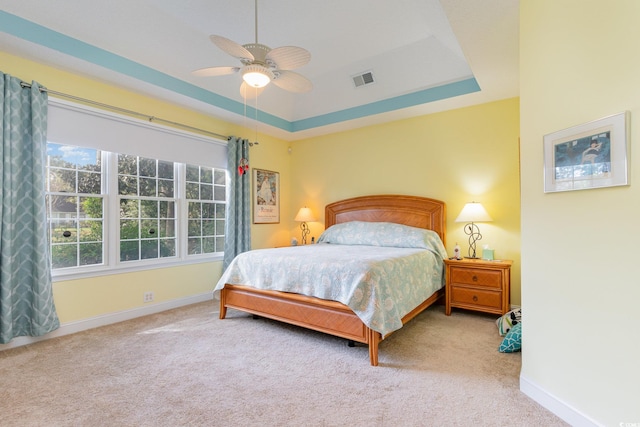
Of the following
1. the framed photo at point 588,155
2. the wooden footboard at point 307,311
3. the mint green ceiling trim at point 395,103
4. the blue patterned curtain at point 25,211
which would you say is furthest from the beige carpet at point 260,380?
the mint green ceiling trim at point 395,103

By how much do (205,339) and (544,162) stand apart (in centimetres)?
302

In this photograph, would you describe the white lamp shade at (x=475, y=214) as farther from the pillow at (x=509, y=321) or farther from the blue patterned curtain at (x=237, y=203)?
the blue patterned curtain at (x=237, y=203)

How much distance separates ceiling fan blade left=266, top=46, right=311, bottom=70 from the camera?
2.13 metres

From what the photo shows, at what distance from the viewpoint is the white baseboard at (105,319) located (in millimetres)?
2678

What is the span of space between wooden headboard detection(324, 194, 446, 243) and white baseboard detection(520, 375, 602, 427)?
2289mm

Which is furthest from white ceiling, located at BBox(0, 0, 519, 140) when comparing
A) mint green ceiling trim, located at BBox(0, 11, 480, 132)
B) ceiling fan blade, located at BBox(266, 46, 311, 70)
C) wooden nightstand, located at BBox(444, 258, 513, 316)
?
wooden nightstand, located at BBox(444, 258, 513, 316)

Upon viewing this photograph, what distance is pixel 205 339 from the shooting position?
2785mm

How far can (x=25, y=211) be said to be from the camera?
267 centimetres

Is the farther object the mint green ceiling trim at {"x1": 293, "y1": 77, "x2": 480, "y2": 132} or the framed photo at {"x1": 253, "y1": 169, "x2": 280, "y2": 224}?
the framed photo at {"x1": 253, "y1": 169, "x2": 280, "y2": 224}

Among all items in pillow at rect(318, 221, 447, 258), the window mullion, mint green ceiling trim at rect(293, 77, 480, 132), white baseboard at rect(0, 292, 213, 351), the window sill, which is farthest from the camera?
pillow at rect(318, 221, 447, 258)

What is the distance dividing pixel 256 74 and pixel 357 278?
1.79 metres

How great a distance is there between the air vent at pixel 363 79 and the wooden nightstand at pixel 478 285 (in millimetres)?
2570

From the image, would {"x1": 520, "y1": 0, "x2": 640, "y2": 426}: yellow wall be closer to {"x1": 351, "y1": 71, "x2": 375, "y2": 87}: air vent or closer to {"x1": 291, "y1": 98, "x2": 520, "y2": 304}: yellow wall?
{"x1": 291, "y1": 98, "x2": 520, "y2": 304}: yellow wall

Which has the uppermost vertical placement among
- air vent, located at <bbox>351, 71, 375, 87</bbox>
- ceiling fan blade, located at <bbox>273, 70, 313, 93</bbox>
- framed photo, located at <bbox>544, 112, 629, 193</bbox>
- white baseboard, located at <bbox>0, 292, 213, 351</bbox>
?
air vent, located at <bbox>351, 71, 375, 87</bbox>
